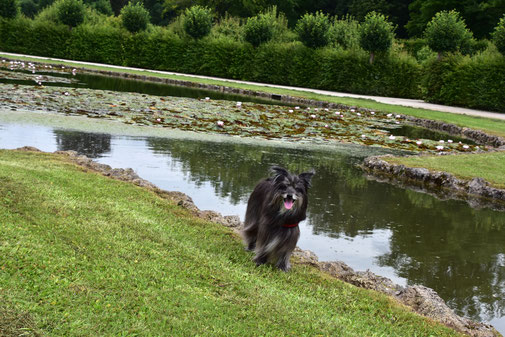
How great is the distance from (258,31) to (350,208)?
2988cm

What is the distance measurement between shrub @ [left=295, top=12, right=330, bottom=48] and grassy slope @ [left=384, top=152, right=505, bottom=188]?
23.4 meters

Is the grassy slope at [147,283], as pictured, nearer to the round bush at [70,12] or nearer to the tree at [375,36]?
the tree at [375,36]

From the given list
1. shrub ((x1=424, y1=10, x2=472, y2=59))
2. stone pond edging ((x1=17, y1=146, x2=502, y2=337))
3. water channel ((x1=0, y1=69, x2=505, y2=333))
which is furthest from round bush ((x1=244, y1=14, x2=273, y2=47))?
stone pond edging ((x1=17, y1=146, x2=502, y2=337))

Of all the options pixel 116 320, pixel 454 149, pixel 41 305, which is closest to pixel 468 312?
pixel 116 320

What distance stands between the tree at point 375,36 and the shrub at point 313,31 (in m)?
2.77

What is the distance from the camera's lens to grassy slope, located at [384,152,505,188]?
1114 cm

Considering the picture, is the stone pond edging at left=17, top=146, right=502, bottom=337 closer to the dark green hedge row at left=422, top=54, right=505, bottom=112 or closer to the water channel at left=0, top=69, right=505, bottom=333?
the water channel at left=0, top=69, right=505, bottom=333

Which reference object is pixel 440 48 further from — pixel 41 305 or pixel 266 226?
pixel 41 305

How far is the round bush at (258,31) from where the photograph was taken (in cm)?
3684

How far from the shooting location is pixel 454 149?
1543 centimetres

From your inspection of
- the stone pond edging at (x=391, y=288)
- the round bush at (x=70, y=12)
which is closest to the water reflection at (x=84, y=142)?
the stone pond edging at (x=391, y=288)

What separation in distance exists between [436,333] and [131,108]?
14.6m

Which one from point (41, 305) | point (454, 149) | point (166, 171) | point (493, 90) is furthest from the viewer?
point (493, 90)

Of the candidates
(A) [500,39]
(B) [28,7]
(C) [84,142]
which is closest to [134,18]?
(A) [500,39]
